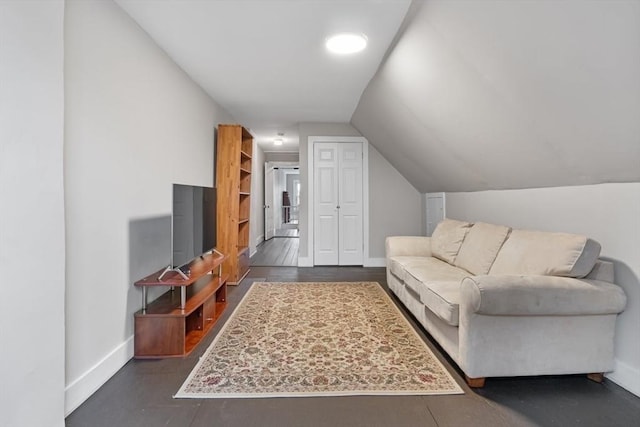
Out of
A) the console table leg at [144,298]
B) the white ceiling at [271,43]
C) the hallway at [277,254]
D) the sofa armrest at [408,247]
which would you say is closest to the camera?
the white ceiling at [271,43]

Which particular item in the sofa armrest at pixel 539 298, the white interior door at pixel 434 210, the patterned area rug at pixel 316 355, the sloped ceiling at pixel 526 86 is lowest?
the patterned area rug at pixel 316 355

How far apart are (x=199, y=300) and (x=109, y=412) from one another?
3.15 feet

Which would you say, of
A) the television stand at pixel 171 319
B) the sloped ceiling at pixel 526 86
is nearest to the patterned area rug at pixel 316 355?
the television stand at pixel 171 319

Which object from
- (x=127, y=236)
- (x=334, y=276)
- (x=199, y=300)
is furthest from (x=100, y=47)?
(x=334, y=276)

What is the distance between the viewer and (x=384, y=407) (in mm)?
1696

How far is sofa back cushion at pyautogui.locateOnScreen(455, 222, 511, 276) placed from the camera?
264 centimetres

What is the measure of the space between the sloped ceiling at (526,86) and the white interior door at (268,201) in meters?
5.64

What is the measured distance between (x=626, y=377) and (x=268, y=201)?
7930mm

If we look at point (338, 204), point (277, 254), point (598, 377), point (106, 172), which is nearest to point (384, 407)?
point (598, 377)

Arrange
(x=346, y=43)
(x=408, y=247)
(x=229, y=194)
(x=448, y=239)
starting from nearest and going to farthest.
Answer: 1. (x=346, y=43)
2. (x=448, y=239)
3. (x=408, y=247)
4. (x=229, y=194)

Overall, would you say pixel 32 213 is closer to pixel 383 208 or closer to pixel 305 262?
pixel 305 262

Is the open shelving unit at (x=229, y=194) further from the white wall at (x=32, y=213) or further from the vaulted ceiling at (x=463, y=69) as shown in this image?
the white wall at (x=32, y=213)

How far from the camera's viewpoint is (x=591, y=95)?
161 centimetres

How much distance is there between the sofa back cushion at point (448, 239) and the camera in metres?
3.30
